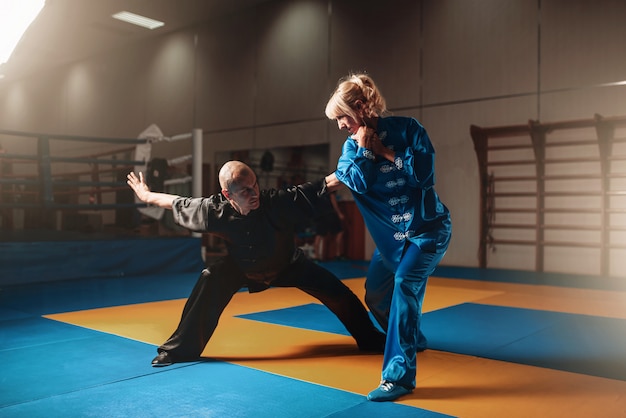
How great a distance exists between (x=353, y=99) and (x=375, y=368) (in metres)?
1.29

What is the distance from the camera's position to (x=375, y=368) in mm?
2639

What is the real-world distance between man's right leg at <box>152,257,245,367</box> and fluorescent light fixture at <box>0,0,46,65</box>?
154cm

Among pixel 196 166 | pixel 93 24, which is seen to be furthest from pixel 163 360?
pixel 93 24

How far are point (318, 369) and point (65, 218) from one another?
9.72m

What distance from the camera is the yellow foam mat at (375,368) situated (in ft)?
6.92

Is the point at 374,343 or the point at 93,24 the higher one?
the point at 93,24

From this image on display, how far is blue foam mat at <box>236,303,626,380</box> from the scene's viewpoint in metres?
2.81

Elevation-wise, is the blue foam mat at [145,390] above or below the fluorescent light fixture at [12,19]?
below

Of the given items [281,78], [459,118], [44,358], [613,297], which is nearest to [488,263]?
[459,118]

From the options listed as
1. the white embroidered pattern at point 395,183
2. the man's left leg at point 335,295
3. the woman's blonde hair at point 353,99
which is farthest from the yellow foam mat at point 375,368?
the woman's blonde hair at point 353,99

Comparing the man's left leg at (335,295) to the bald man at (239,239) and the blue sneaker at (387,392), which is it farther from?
the blue sneaker at (387,392)

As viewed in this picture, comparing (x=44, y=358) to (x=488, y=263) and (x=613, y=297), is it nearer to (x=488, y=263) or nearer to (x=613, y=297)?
(x=613, y=297)

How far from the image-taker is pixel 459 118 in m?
8.30

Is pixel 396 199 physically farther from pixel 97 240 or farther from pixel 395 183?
pixel 97 240
